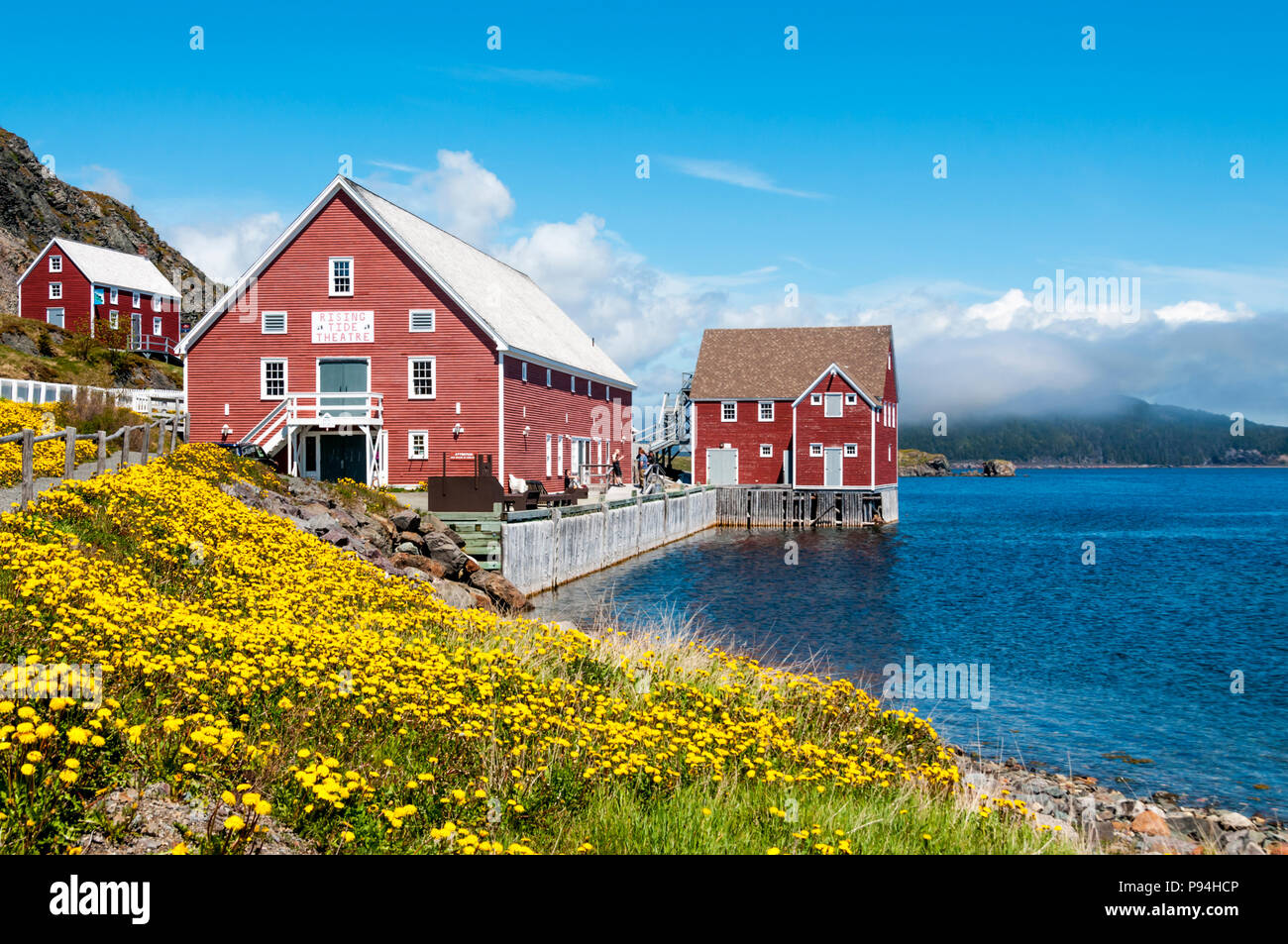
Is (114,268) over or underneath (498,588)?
over

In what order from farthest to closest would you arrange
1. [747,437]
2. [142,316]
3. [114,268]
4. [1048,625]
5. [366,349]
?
1. [142,316]
2. [114,268]
3. [747,437]
4. [366,349]
5. [1048,625]

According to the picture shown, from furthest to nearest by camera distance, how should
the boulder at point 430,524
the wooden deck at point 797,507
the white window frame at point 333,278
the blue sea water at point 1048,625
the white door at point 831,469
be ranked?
the wooden deck at point 797,507, the white door at point 831,469, the white window frame at point 333,278, the boulder at point 430,524, the blue sea water at point 1048,625

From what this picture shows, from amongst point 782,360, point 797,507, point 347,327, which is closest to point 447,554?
point 347,327

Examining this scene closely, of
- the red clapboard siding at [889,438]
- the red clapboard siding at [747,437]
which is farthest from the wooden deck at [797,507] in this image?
the red clapboard siding at [747,437]

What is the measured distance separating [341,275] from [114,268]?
50.4 metres

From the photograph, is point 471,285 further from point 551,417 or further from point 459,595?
point 459,595

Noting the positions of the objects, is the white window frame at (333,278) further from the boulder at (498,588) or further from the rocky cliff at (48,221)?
the rocky cliff at (48,221)

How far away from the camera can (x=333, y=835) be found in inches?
255

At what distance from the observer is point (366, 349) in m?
39.5

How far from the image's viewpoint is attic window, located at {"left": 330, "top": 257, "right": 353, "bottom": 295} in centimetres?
3953

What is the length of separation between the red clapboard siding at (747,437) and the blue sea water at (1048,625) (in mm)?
5890

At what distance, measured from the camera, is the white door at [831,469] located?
6147cm
